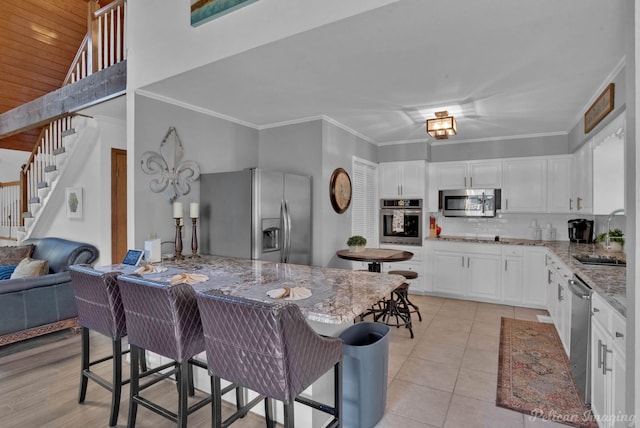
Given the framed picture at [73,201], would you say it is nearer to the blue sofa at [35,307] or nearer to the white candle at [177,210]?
the blue sofa at [35,307]

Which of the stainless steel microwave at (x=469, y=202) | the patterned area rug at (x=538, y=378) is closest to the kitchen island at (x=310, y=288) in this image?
the patterned area rug at (x=538, y=378)

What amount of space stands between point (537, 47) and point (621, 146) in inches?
74.7

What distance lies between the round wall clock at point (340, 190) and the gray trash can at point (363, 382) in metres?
2.34

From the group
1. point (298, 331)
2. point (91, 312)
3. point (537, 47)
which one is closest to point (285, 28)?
point (537, 47)

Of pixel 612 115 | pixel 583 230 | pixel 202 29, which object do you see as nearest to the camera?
pixel 202 29

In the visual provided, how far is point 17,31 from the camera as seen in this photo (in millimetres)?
4902

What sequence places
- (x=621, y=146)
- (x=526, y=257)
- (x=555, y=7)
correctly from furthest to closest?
1. (x=526, y=257)
2. (x=621, y=146)
3. (x=555, y=7)

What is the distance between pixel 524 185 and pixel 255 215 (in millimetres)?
4080

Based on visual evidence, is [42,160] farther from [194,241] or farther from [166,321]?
[166,321]

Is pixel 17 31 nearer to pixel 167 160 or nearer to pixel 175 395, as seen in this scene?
pixel 167 160

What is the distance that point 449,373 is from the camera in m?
2.84

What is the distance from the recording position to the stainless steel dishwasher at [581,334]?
2230mm

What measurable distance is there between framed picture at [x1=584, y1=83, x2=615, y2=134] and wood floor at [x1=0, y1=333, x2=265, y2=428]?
367cm

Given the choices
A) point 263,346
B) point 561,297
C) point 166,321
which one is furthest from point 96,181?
point 561,297
